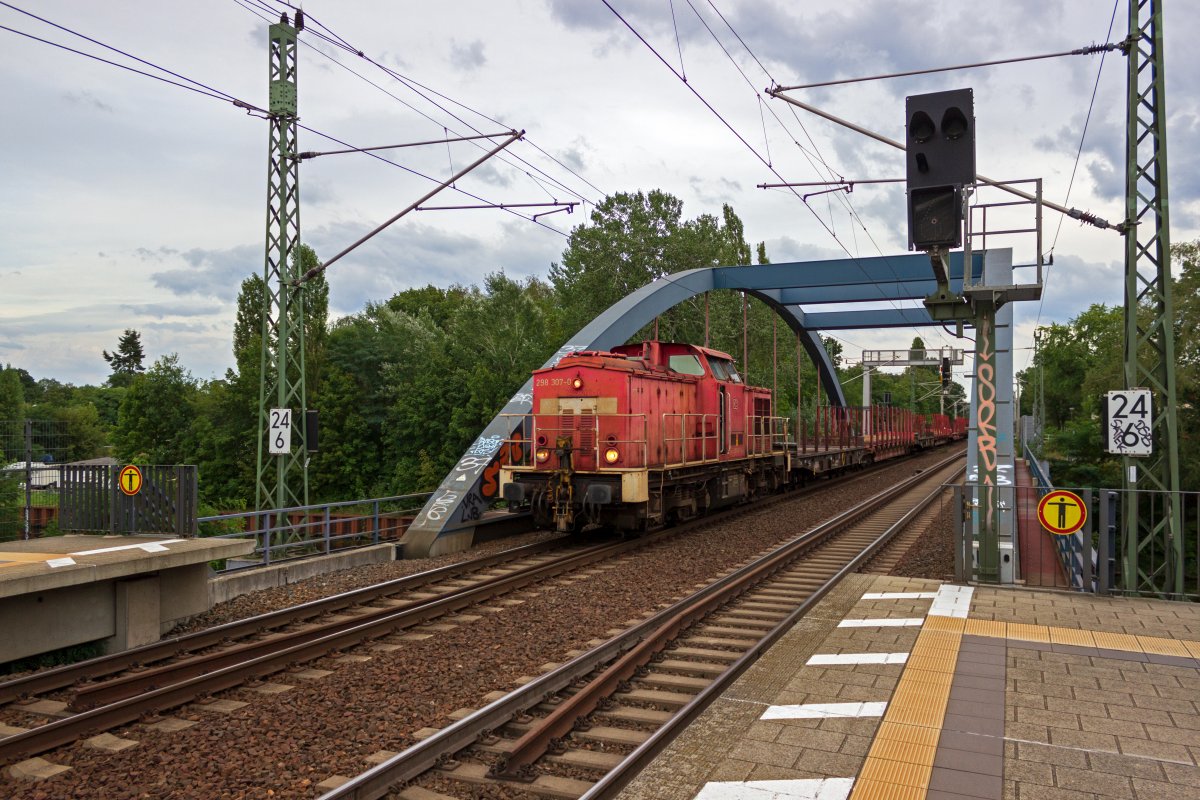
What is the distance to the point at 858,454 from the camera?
30.7 metres

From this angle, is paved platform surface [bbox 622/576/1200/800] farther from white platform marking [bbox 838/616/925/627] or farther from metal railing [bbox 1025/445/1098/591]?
metal railing [bbox 1025/445/1098/591]

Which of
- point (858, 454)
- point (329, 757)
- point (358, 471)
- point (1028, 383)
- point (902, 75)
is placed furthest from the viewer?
point (1028, 383)

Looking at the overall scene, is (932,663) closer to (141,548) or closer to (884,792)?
(884,792)

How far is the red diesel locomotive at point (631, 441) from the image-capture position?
13.7 metres

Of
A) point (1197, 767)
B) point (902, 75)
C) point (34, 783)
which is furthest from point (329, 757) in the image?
point (902, 75)

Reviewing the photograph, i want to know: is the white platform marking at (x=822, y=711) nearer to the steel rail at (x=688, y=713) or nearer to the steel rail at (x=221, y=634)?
the steel rail at (x=688, y=713)

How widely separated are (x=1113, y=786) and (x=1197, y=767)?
0.70 meters

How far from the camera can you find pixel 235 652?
7207mm

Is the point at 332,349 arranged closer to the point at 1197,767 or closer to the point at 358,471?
the point at 358,471

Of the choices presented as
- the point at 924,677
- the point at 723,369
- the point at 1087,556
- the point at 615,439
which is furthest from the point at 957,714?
the point at 723,369

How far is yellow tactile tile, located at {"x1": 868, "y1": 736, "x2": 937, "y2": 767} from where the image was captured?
4703 mm

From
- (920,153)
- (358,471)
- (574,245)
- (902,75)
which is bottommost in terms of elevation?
(358,471)

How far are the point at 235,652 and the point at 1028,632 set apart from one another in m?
7.41

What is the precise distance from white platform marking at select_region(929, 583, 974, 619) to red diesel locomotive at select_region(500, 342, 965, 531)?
5052 mm
